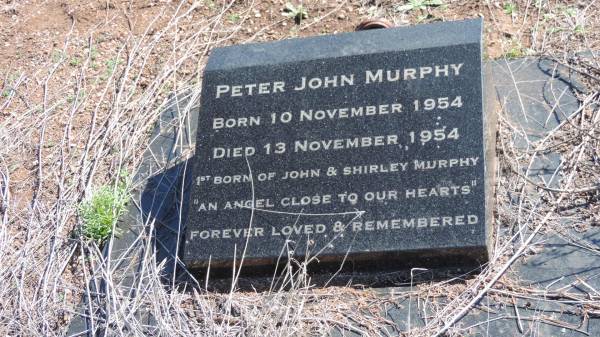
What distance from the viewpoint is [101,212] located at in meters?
5.15

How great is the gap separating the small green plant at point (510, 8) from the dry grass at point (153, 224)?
5cm

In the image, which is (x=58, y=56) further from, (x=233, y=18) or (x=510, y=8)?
(x=510, y=8)

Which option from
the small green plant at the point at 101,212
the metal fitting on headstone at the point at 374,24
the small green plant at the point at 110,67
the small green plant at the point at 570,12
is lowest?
the small green plant at the point at 101,212

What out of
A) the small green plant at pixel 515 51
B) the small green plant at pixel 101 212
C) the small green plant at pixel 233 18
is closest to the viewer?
the small green plant at pixel 101 212

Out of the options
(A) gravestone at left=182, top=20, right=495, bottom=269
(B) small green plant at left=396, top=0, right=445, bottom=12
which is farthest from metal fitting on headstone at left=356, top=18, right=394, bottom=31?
(B) small green plant at left=396, top=0, right=445, bottom=12

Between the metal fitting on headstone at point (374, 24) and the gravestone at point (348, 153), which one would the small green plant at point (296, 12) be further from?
the gravestone at point (348, 153)

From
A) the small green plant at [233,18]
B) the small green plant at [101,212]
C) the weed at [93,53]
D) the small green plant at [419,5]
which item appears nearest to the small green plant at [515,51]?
the small green plant at [419,5]

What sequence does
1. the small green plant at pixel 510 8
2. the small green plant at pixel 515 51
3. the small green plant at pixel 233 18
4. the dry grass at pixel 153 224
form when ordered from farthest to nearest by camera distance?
the small green plant at pixel 233 18
the small green plant at pixel 510 8
the small green plant at pixel 515 51
the dry grass at pixel 153 224

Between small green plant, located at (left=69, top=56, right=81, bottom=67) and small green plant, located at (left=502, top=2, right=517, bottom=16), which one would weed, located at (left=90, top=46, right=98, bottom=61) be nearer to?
small green plant, located at (left=69, top=56, right=81, bottom=67)

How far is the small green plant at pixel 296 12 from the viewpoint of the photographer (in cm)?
663

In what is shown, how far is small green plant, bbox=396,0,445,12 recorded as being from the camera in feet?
21.2

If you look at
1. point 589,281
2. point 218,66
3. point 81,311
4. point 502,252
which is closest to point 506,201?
point 502,252

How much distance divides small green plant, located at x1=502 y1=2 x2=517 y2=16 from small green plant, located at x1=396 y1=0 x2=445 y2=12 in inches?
15.6

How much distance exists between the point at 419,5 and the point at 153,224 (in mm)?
2468
